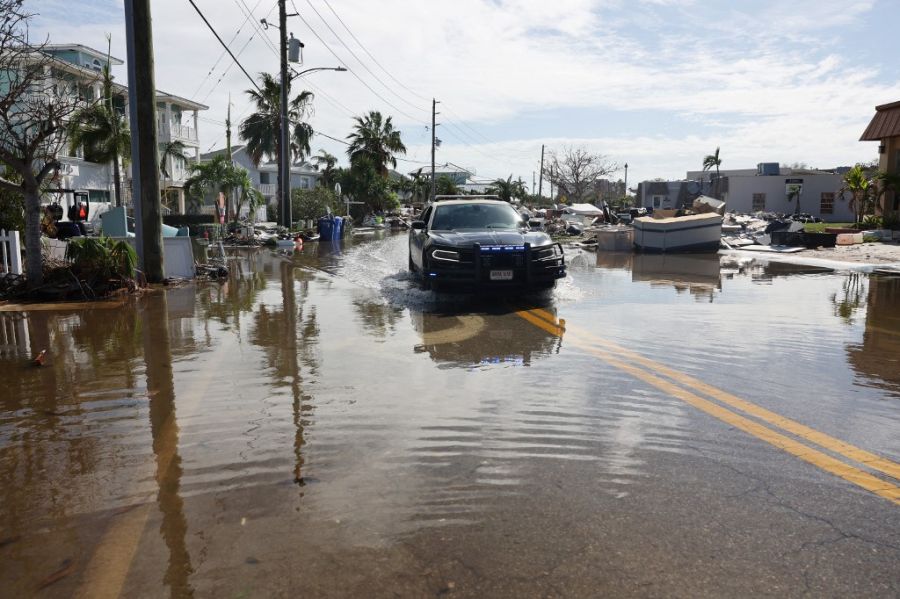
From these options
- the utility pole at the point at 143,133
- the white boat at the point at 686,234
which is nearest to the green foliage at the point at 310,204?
the white boat at the point at 686,234

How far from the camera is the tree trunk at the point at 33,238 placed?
35.5 feet

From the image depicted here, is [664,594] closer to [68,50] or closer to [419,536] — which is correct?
[419,536]

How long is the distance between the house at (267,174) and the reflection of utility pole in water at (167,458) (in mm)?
52207

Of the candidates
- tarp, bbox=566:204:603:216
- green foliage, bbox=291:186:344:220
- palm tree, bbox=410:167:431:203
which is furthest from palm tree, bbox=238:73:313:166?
palm tree, bbox=410:167:431:203

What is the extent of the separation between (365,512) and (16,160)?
31.4 feet

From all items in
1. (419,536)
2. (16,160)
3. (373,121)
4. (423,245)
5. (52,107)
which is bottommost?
(419,536)

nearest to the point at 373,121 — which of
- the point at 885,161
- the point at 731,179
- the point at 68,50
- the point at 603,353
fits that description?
the point at 68,50

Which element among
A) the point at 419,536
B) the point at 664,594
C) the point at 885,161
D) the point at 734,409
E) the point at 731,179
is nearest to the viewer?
the point at 664,594

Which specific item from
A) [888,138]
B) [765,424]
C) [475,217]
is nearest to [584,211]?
[888,138]

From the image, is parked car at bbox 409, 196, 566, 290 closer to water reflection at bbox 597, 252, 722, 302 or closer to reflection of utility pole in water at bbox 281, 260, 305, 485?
reflection of utility pole in water at bbox 281, 260, 305, 485

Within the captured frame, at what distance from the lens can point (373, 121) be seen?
62.9 meters

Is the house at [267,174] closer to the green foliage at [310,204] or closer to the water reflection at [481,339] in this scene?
the green foliage at [310,204]

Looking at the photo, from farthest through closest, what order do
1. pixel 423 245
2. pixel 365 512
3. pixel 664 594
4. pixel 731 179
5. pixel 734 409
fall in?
pixel 731 179, pixel 423 245, pixel 734 409, pixel 365 512, pixel 664 594

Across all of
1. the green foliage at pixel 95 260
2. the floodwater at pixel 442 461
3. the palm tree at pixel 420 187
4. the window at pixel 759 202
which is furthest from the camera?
the palm tree at pixel 420 187
